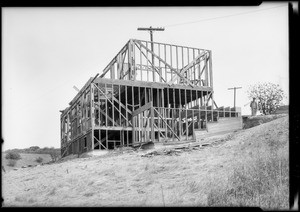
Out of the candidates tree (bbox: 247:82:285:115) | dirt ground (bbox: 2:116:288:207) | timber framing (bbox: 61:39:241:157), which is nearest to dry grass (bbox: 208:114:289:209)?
dirt ground (bbox: 2:116:288:207)

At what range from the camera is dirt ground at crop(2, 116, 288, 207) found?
1109cm

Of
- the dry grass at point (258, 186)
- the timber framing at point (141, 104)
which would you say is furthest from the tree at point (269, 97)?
the dry grass at point (258, 186)

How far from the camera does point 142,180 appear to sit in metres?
13.2

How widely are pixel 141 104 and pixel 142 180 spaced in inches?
624

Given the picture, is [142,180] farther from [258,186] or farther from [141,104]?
[141,104]

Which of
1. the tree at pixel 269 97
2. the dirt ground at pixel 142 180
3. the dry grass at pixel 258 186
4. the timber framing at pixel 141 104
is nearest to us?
the dry grass at pixel 258 186

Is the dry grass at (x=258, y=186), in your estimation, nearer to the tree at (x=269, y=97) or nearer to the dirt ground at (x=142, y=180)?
the dirt ground at (x=142, y=180)

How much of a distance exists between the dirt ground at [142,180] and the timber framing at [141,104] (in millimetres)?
6300

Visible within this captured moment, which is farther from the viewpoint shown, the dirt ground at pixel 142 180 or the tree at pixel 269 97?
the tree at pixel 269 97

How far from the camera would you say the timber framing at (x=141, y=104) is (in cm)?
2469

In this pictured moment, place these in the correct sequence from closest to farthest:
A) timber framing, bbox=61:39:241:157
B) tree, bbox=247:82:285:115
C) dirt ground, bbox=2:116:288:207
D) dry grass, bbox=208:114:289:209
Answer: dry grass, bbox=208:114:289:209 → dirt ground, bbox=2:116:288:207 → timber framing, bbox=61:39:241:157 → tree, bbox=247:82:285:115

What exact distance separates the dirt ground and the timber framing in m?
6.30

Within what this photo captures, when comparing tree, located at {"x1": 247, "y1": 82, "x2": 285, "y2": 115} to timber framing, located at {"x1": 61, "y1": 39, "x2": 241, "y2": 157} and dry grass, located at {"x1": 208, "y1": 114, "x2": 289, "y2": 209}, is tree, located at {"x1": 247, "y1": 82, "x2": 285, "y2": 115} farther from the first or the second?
dry grass, located at {"x1": 208, "y1": 114, "x2": 289, "y2": 209}
